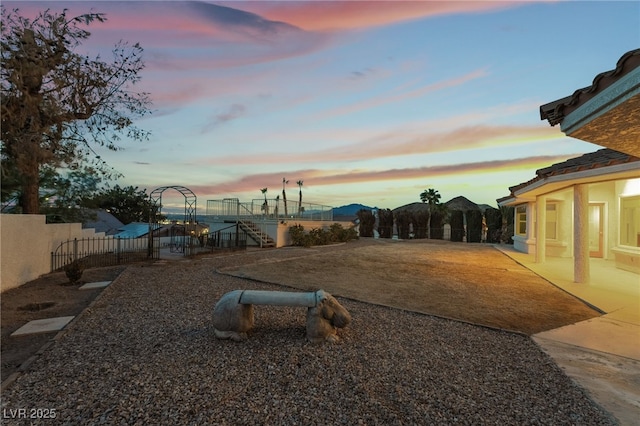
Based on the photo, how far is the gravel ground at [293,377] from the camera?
8.68ft

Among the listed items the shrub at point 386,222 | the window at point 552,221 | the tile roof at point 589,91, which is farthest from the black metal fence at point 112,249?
the window at point 552,221

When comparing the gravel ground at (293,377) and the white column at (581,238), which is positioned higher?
the white column at (581,238)

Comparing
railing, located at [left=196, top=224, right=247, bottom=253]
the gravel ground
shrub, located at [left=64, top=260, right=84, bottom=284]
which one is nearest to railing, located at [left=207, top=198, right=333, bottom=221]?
railing, located at [left=196, top=224, right=247, bottom=253]

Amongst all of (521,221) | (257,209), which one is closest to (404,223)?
(521,221)

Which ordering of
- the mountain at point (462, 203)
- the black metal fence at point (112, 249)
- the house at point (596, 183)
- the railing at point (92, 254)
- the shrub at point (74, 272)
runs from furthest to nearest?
the mountain at point (462, 203) → the black metal fence at point (112, 249) → the railing at point (92, 254) → the shrub at point (74, 272) → the house at point (596, 183)

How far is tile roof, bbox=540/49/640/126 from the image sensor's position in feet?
7.53

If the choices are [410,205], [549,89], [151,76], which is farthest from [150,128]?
[410,205]

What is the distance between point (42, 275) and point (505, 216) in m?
26.4

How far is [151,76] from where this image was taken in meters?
10.4

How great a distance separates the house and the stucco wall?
35.7ft

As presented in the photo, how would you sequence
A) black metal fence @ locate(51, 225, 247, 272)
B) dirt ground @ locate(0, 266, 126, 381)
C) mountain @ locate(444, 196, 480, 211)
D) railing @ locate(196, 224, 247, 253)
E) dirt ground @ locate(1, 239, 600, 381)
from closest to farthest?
dirt ground @ locate(0, 266, 126, 381) < dirt ground @ locate(1, 239, 600, 381) < black metal fence @ locate(51, 225, 247, 272) < railing @ locate(196, 224, 247, 253) < mountain @ locate(444, 196, 480, 211)

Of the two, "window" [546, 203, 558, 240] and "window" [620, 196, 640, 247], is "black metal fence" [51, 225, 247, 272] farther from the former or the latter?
"window" [620, 196, 640, 247]

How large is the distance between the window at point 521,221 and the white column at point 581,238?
31.3ft

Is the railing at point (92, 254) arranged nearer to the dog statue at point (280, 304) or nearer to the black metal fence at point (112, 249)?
the black metal fence at point (112, 249)
